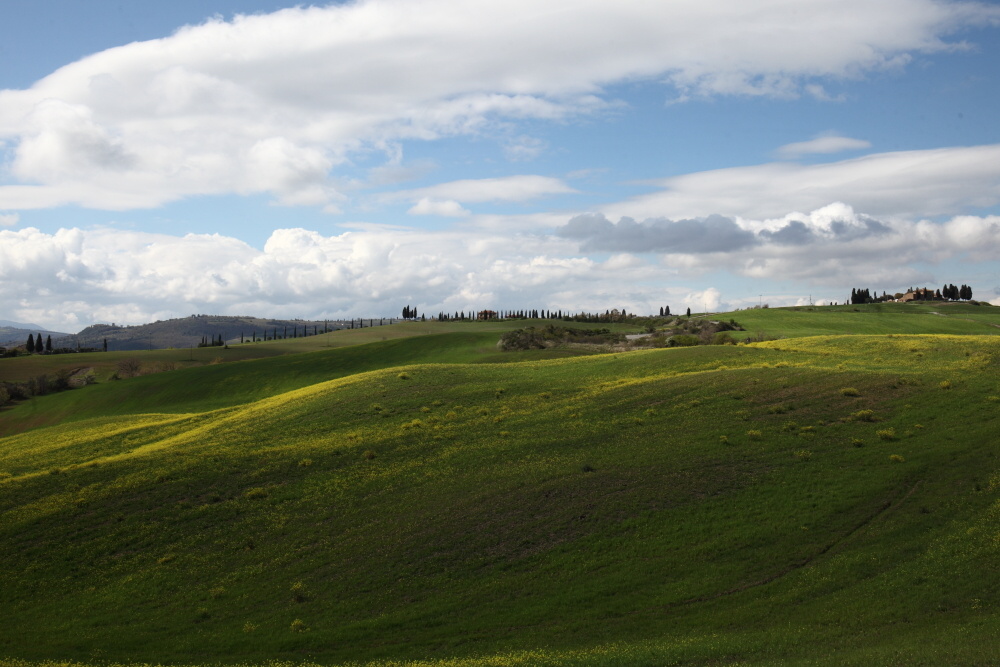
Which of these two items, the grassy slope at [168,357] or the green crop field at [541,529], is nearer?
the green crop field at [541,529]

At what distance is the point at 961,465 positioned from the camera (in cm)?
3216

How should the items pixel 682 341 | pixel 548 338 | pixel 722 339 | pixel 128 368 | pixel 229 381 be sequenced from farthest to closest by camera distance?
pixel 128 368 < pixel 548 338 < pixel 722 339 < pixel 229 381 < pixel 682 341

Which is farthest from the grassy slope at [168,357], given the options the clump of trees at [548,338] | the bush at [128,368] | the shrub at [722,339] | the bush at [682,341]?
the shrub at [722,339]

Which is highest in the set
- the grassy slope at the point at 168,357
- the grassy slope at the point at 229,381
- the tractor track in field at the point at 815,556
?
the grassy slope at the point at 168,357

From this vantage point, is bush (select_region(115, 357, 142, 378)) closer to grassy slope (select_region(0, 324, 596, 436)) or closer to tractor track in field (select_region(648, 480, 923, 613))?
grassy slope (select_region(0, 324, 596, 436))

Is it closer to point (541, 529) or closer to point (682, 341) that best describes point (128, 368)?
point (682, 341)

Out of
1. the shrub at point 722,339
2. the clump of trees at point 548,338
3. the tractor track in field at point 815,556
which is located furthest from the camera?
the clump of trees at point 548,338

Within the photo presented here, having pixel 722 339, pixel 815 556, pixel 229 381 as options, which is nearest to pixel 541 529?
pixel 815 556

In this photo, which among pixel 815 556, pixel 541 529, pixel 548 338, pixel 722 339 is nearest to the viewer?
pixel 815 556

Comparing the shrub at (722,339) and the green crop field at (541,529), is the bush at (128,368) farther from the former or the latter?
the shrub at (722,339)

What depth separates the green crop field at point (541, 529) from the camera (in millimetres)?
23281

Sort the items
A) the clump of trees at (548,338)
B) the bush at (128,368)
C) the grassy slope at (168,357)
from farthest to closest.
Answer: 1. the grassy slope at (168,357)
2. the bush at (128,368)
3. the clump of trees at (548,338)

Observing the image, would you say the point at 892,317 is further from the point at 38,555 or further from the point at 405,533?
the point at 38,555

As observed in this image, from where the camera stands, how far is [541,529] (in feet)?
99.2
